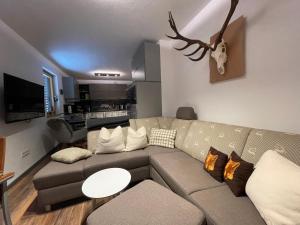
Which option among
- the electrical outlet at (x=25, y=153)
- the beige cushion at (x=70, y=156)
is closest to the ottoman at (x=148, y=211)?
the beige cushion at (x=70, y=156)

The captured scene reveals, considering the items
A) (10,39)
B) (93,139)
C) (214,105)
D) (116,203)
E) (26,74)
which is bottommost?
(116,203)

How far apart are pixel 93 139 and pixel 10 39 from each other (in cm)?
212

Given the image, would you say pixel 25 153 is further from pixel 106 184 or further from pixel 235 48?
pixel 235 48

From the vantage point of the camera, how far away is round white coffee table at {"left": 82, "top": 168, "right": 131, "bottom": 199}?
1.28 metres

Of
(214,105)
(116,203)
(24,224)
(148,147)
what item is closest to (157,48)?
(214,105)

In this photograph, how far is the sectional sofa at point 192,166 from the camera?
1.05 m

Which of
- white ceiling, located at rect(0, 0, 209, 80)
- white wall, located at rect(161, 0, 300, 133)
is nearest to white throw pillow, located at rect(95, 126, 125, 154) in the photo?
white wall, located at rect(161, 0, 300, 133)

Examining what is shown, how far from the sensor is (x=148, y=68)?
10.4 ft

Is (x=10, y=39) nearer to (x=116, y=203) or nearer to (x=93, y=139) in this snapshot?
(x=93, y=139)

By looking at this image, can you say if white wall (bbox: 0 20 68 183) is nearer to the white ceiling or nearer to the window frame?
the white ceiling

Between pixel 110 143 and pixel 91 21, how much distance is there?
1.85 m

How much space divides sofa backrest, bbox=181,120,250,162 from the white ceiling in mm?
1671

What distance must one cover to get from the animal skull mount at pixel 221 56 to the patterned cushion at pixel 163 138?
3.87ft

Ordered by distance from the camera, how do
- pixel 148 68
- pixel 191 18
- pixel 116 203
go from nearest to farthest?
pixel 116 203
pixel 191 18
pixel 148 68
